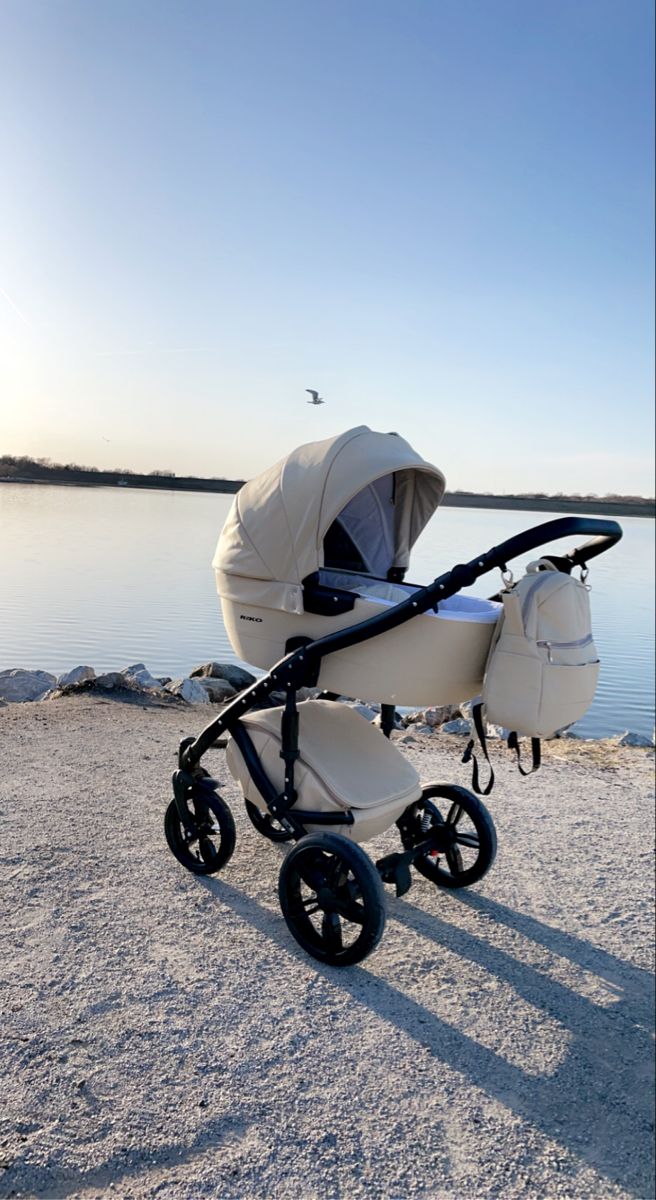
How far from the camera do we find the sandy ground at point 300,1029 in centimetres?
242

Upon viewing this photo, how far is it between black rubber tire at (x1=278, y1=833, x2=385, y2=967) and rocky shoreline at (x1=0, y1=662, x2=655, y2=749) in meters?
3.50

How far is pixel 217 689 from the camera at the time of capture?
826 cm

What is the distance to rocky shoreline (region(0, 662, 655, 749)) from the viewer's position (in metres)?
7.55

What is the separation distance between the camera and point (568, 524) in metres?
2.79

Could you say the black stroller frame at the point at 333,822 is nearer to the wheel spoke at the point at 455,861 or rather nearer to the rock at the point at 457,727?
the wheel spoke at the point at 455,861

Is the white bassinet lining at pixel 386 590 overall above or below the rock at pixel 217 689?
above

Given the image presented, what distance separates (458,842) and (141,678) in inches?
210

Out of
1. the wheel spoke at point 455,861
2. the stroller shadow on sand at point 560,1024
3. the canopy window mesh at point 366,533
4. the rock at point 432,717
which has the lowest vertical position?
the rock at point 432,717

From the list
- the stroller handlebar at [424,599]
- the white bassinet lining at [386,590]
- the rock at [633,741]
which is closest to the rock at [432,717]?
the rock at [633,741]

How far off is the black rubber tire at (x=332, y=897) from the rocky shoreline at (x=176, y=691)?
350cm

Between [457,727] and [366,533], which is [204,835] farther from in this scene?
[457,727]

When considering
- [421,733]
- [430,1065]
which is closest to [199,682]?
[421,733]

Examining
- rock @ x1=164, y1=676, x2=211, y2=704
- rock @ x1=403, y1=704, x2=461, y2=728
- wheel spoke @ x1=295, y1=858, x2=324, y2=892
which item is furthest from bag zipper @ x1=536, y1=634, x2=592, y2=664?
rock @ x1=403, y1=704, x2=461, y2=728

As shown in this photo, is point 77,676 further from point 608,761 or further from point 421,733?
point 608,761
